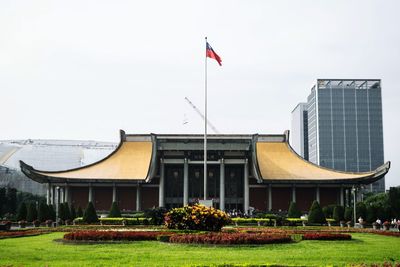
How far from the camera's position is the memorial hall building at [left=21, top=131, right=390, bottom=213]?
53375mm

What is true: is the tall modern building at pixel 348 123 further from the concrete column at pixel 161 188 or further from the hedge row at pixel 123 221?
the hedge row at pixel 123 221

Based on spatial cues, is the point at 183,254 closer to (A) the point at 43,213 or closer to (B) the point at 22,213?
(A) the point at 43,213

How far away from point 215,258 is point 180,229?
10.2m

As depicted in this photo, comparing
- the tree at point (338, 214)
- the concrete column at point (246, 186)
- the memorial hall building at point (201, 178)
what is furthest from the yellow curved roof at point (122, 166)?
the tree at point (338, 214)

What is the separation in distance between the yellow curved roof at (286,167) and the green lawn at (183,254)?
34400 millimetres

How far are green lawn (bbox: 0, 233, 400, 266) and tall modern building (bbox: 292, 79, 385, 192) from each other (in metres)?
119

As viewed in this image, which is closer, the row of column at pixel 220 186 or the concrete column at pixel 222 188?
the concrete column at pixel 222 188

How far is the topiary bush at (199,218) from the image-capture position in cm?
2347

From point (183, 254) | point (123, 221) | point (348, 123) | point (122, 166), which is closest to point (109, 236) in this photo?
point (183, 254)

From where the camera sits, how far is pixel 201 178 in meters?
57.4

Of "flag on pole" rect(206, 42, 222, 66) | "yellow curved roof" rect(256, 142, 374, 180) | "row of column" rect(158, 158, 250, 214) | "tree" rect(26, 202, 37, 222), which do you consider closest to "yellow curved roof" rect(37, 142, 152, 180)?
"row of column" rect(158, 158, 250, 214)

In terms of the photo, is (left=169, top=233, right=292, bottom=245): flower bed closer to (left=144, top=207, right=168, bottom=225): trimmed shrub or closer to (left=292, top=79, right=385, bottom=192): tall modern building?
(left=144, top=207, right=168, bottom=225): trimmed shrub

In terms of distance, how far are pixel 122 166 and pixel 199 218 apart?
33.9 meters

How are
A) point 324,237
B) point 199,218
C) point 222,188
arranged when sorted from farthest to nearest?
point 222,188, point 199,218, point 324,237
